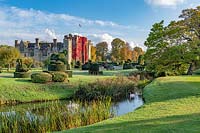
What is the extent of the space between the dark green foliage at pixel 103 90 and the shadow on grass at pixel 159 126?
38.2 ft

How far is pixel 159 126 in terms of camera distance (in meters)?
8.00

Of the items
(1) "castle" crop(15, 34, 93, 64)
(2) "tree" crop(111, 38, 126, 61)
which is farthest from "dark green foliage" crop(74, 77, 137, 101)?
(2) "tree" crop(111, 38, 126, 61)

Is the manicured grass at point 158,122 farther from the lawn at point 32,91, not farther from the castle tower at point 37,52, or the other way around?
the castle tower at point 37,52

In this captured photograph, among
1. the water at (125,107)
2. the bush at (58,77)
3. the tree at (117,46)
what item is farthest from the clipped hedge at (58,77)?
the tree at (117,46)

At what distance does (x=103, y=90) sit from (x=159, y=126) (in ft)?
46.1

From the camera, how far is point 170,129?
300 inches

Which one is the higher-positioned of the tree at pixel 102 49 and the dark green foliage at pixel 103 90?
the tree at pixel 102 49

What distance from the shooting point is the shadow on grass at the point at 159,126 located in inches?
301

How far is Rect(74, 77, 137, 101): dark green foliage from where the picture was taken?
69.7ft

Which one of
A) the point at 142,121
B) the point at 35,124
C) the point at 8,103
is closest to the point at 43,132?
the point at 35,124

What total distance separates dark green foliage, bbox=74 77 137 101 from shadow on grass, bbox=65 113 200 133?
11.6 metres

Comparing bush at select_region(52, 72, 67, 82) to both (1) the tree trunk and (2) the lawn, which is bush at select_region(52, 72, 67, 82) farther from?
(1) the tree trunk

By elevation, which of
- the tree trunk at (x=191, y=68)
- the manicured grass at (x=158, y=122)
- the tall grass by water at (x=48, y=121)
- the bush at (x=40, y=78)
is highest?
the tree trunk at (x=191, y=68)

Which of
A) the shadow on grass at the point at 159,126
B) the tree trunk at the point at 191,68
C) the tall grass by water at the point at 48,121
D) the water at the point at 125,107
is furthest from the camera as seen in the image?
the tree trunk at the point at 191,68
